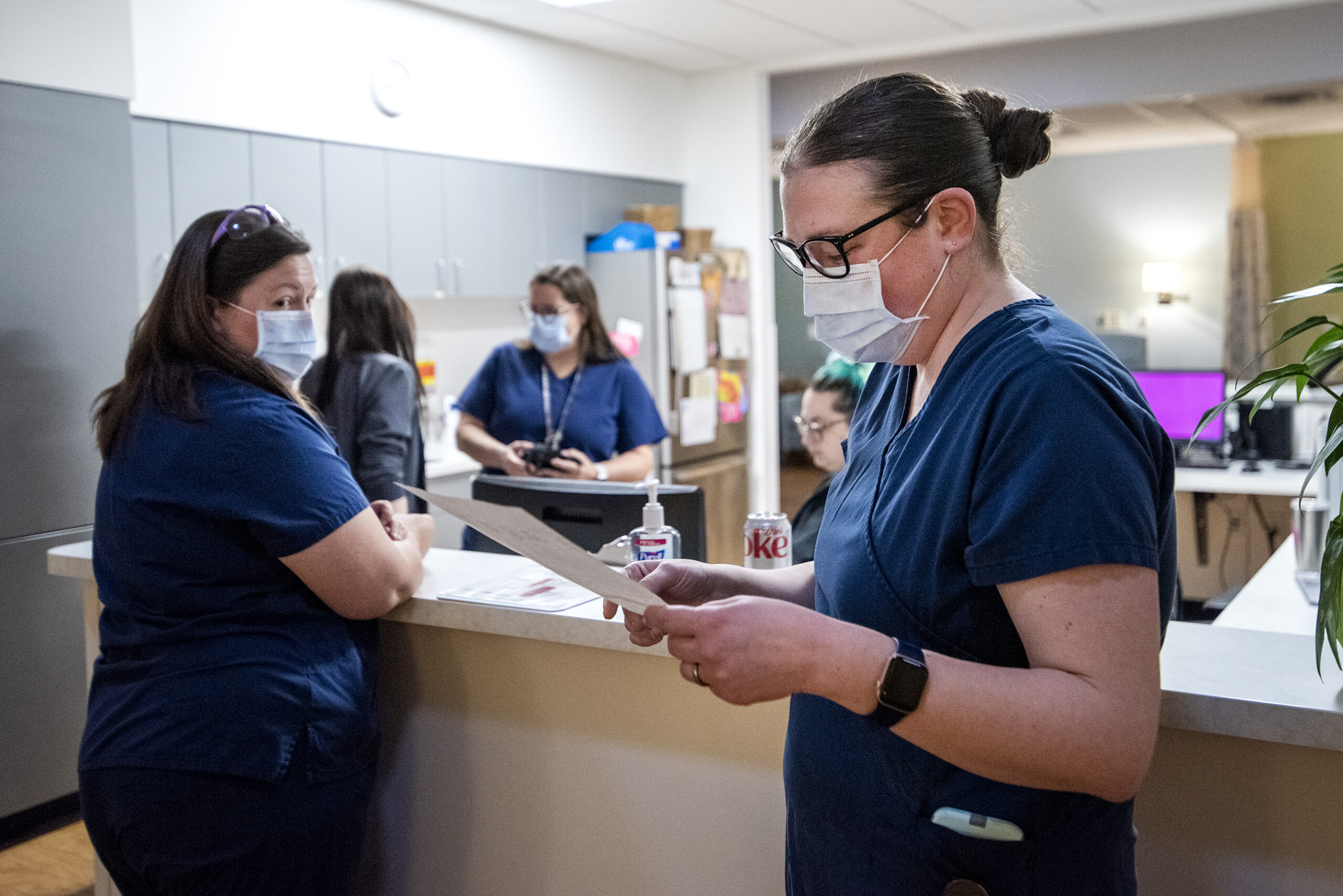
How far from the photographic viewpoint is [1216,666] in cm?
131

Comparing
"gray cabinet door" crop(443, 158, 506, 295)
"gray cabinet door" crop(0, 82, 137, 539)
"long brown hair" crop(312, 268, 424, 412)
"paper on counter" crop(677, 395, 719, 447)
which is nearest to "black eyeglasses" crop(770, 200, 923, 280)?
"long brown hair" crop(312, 268, 424, 412)

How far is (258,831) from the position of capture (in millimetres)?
1454

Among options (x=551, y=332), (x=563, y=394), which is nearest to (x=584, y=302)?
(x=551, y=332)

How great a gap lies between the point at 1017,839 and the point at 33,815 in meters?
2.83

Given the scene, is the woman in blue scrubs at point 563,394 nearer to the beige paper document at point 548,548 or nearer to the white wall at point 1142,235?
the beige paper document at point 548,548

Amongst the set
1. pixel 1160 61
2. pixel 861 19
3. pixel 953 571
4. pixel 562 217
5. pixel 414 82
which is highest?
pixel 861 19

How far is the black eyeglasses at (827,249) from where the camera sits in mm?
1021

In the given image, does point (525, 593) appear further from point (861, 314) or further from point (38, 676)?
point (38, 676)

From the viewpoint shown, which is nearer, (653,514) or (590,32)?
(653,514)

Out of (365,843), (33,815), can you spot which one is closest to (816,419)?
(365,843)

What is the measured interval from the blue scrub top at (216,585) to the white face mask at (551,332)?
1890mm

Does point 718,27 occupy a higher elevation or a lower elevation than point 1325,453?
higher

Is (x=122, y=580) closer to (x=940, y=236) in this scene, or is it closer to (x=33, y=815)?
(x=940, y=236)

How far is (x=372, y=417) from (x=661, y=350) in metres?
2.41
